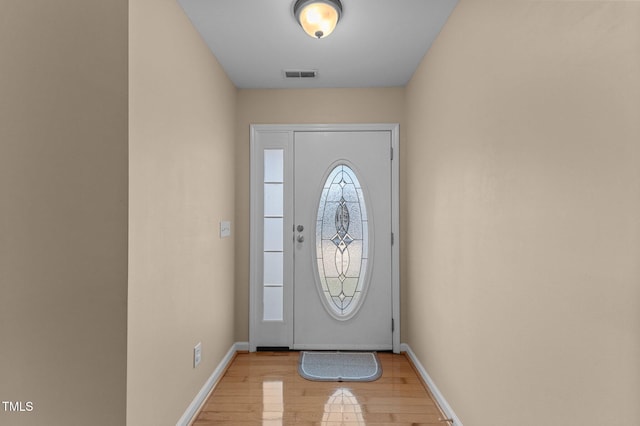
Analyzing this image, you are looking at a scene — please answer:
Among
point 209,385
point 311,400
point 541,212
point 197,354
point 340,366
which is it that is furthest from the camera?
point 340,366

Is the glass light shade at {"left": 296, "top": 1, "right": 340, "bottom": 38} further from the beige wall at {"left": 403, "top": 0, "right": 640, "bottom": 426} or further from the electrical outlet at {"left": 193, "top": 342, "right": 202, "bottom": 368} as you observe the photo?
the electrical outlet at {"left": 193, "top": 342, "right": 202, "bottom": 368}

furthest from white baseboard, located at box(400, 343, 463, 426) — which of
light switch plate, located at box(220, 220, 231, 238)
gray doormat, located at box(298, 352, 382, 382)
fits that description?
light switch plate, located at box(220, 220, 231, 238)

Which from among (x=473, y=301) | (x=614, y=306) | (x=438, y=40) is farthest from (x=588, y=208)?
(x=438, y=40)

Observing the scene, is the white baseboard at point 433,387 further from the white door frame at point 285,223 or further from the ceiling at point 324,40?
the ceiling at point 324,40

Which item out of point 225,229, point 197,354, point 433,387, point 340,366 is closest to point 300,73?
point 225,229

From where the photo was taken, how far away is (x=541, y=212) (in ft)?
4.22

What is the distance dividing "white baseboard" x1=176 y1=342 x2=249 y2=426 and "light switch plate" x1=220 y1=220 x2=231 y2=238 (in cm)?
101

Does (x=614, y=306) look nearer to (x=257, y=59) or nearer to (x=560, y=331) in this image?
(x=560, y=331)

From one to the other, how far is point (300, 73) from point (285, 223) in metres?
1.32

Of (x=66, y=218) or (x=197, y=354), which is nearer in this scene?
(x=66, y=218)

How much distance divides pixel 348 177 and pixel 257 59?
1285mm

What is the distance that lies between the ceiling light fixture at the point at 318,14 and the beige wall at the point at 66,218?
36.9 inches

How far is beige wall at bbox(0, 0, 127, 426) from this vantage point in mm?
1514

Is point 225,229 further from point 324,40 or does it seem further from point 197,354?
point 324,40
